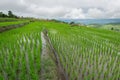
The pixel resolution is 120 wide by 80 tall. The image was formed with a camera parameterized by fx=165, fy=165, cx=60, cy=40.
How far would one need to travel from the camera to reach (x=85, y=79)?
5.20 meters

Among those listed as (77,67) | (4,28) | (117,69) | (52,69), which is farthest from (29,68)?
(4,28)

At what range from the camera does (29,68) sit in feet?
19.3

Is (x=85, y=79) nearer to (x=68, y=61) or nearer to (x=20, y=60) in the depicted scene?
(x=68, y=61)

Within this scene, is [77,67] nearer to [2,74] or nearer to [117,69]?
[117,69]

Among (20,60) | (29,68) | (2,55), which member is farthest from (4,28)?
(29,68)

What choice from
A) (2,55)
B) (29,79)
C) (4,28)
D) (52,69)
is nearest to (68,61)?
(52,69)

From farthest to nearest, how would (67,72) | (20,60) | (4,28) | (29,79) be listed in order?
(4,28)
(20,60)
(67,72)
(29,79)

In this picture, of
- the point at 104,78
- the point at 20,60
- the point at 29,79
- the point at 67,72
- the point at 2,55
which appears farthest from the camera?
the point at 2,55

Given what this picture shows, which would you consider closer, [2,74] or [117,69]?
[2,74]

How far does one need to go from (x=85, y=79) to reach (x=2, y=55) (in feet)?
14.9

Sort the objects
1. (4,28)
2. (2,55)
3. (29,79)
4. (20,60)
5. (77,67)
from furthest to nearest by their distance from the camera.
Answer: (4,28), (2,55), (20,60), (77,67), (29,79)

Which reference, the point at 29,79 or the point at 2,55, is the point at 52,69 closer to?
the point at 29,79

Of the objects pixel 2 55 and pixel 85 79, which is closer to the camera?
pixel 85 79

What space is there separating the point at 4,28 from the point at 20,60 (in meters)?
12.3
